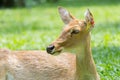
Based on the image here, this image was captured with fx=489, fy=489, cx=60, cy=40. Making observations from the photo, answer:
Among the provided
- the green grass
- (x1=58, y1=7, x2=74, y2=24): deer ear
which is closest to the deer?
(x1=58, y1=7, x2=74, y2=24): deer ear

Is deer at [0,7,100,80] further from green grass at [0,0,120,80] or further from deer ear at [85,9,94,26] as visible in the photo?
green grass at [0,0,120,80]

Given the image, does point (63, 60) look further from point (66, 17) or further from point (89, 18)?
point (89, 18)

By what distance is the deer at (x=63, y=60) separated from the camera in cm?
607

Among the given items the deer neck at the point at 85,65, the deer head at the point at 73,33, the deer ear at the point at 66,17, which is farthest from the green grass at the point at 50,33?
the deer head at the point at 73,33

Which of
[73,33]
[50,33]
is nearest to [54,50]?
[73,33]

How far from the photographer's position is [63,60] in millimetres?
6887

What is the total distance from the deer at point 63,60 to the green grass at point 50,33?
136 cm

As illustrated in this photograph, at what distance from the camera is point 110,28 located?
52.4ft

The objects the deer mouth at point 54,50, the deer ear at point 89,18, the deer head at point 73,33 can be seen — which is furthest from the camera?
the deer ear at point 89,18

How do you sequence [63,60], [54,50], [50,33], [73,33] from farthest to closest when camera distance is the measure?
1. [50,33]
2. [63,60]
3. [73,33]
4. [54,50]

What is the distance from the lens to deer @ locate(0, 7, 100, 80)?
607 centimetres

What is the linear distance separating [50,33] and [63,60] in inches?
318

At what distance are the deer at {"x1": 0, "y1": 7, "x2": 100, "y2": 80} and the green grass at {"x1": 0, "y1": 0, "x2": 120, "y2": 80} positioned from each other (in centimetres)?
136

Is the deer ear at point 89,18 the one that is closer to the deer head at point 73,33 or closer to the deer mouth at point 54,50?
the deer head at point 73,33
